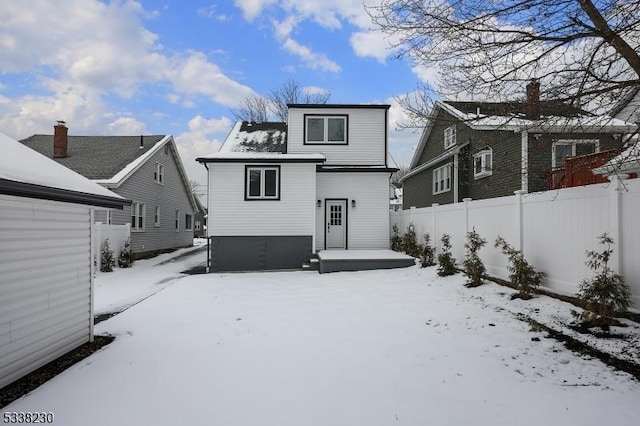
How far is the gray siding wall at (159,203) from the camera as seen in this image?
17656 mm

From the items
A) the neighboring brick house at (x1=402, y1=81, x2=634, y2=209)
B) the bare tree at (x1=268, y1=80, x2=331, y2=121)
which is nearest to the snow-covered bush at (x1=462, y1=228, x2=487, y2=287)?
the neighboring brick house at (x1=402, y1=81, x2=634, y2=209)

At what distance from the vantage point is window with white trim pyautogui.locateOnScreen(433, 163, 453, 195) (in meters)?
18.6

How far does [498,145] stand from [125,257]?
15.2 meters

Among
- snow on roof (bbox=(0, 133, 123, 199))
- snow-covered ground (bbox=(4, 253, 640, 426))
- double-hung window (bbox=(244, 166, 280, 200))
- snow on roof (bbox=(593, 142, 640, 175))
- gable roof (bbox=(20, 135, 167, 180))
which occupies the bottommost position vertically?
snow-covered ground (bbox=(4, 253, 640, 426))

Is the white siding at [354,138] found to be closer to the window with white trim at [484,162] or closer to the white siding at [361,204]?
the white siding at [361,204]

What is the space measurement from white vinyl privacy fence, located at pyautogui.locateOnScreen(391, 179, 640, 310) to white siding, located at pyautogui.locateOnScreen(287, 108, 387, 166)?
22.2 ft

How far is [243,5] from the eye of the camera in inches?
397

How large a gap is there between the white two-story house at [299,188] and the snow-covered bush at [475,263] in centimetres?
628

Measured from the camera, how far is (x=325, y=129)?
16188 mm

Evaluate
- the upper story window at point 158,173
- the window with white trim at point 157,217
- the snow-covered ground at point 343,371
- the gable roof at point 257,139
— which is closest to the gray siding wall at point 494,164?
the snow-covered ground at point 343,371

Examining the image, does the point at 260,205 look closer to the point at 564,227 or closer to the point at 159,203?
the point at 159,203

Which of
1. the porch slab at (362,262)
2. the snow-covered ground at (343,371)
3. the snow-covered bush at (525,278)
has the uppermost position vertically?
the snow-covered bush at (525,278)

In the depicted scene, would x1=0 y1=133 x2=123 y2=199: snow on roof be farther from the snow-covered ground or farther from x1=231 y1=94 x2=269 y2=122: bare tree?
x1=231 y1=94 x2=269 y2=122: bare tree

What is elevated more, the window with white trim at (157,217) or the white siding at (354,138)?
the white siding at (354,138)
